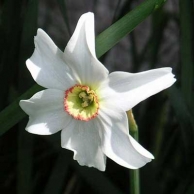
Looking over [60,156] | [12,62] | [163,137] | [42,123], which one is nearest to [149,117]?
[163,137]

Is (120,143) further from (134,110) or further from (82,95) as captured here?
(134,110)

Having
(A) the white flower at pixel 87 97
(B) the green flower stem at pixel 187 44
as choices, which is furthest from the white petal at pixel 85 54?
(B) the green flower stem at pixel 187 44

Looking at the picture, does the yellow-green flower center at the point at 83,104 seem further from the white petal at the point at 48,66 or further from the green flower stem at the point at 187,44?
the green flower stem at the point at 187,44

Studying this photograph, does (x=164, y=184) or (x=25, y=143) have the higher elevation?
(x=25, y=143)

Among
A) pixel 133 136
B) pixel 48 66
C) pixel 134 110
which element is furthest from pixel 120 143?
pixel 134 110

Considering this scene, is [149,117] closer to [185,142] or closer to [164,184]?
[164,184]

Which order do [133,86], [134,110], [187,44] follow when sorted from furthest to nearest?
[134,110] < [187,44] < [133,86]

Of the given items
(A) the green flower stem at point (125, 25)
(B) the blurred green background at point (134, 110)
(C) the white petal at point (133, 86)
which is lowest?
(B) the blurred green background at point (134, 110)
